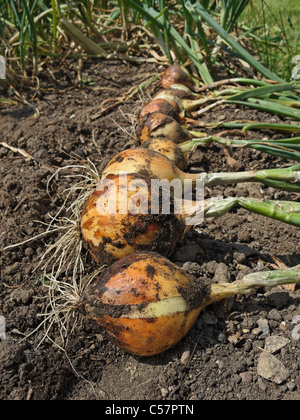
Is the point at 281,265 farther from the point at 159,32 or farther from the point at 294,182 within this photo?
the point at 159,32

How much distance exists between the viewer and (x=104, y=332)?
1.46 m

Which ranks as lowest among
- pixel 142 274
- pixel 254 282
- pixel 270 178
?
pixel 254 282

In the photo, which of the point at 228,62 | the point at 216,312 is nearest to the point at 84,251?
the point at 216,312

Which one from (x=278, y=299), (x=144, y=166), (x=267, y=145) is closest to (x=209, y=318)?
(x=278, y=299)

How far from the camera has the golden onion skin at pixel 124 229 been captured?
1.54 m

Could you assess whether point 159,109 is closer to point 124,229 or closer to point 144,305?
point 124,229

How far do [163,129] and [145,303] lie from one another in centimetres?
112

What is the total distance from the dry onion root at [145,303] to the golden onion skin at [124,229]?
10 centimetres

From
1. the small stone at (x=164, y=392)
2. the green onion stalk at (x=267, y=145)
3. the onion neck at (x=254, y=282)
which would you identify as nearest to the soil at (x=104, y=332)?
the small stone at (x=164, y=392)

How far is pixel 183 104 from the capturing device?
2.58 m

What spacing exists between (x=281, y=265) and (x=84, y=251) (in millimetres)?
824

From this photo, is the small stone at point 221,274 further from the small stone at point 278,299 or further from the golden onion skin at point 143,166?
the golden onion skin at point 143,166

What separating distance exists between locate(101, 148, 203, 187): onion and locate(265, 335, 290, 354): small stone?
0.71 m

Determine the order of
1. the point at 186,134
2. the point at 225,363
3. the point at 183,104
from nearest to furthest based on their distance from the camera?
the point at 225,363, the point at 186,134, the point at 183,104
